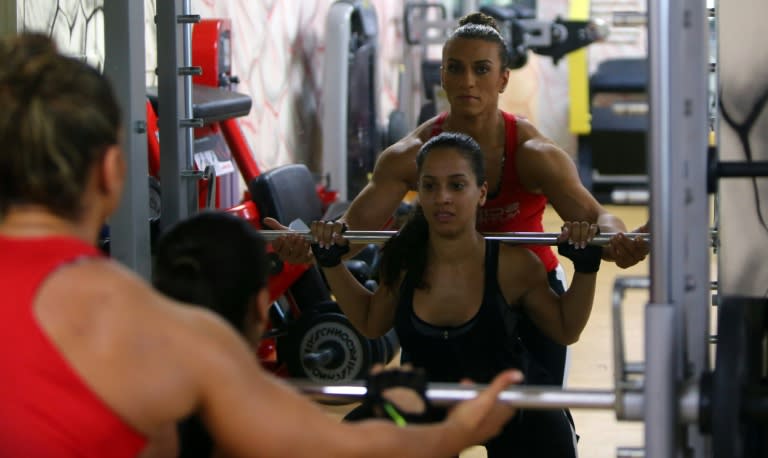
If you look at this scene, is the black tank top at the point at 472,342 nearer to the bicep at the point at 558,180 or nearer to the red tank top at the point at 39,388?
the bicep at the point at 558,180

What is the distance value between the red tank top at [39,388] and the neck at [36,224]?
0.7 inches

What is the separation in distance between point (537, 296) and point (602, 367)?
2.18 metres

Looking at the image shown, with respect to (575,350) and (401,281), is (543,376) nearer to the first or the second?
(401,281)

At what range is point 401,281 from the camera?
249 centimetres

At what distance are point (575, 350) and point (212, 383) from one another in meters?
3.78

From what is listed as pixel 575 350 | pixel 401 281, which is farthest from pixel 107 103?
pixel 575 350

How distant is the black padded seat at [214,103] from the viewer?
382 centimetres

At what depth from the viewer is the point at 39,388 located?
3.69 ft

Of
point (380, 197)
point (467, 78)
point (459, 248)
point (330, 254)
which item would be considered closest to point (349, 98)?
A: point (380, 197)

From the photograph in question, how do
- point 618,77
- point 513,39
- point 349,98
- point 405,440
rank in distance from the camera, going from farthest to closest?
point 618,77 < point 513,39 < point 349,98 < point 405,440

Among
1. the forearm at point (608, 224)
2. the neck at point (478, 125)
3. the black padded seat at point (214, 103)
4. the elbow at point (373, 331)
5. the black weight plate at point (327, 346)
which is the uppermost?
the black padded seat at point (214, 103)

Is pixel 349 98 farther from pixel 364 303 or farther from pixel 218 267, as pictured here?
pixel 218 267

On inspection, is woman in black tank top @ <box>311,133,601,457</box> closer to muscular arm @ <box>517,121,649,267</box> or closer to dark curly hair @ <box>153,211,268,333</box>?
muscular arm @ <box>517,121,649,267</box>

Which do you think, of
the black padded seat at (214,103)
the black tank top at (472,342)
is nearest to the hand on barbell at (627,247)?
the black tank top at (472,342)
